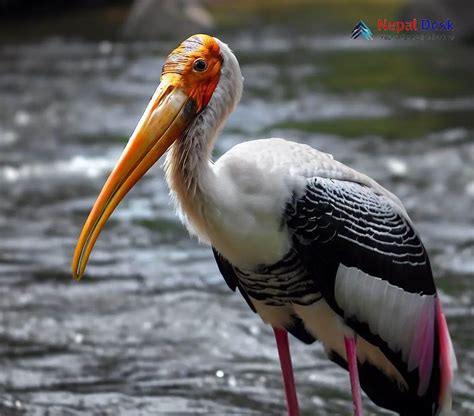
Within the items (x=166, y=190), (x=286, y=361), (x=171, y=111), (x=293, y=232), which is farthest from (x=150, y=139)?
(x=166, y=190)

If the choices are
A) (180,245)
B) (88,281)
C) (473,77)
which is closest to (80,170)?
(180,245)

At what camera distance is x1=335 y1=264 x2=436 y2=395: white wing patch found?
3629 mm

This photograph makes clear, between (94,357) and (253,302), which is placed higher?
(253,302)

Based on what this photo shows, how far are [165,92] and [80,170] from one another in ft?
18.3

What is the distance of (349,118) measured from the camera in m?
10.3

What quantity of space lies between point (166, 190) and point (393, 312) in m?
→ 4.74

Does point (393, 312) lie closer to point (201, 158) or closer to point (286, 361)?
point (286, 361)

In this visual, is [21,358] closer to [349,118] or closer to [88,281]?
[88,281]

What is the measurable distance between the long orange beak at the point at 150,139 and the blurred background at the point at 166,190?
1.60 m

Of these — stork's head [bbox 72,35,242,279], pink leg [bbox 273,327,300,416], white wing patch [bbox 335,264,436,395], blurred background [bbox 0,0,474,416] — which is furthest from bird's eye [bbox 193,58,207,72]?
blurred background [bbox 0,0,474,416]

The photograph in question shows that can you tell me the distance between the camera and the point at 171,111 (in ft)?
11.0

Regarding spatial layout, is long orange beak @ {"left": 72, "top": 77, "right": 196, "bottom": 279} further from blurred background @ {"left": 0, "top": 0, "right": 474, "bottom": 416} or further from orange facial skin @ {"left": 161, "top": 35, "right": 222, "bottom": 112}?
blurred background @ {"left": 0, "top": 0, "right": 474, "bottom": 416}

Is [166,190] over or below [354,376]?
below

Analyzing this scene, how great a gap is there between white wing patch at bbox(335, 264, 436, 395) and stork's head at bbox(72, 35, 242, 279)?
70 cm
